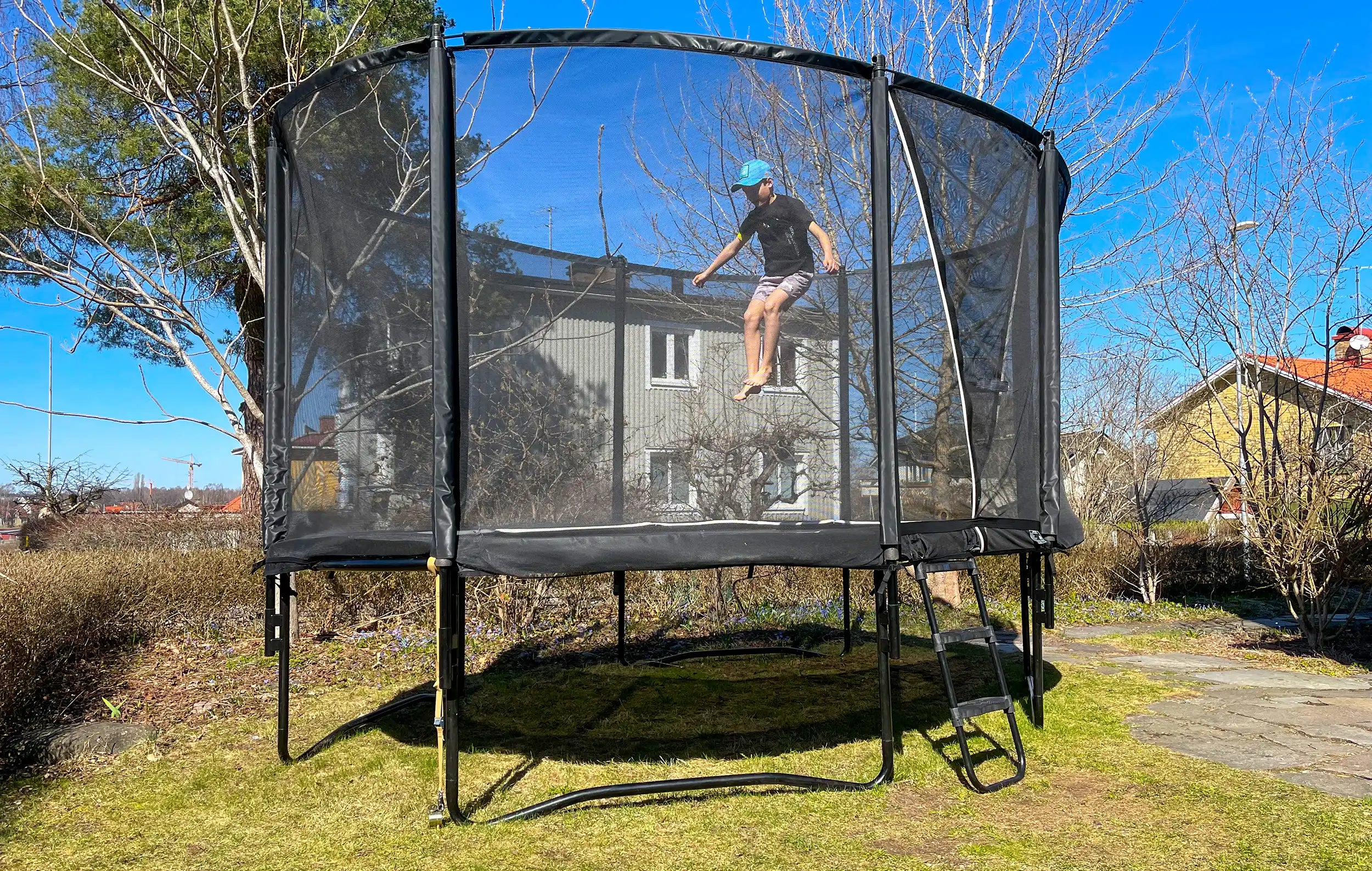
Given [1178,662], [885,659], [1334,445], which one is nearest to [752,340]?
[885,659]

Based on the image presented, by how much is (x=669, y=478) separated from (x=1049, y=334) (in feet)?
6.17

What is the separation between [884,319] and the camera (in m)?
3.16

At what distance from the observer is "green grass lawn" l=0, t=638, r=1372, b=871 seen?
8.91ft

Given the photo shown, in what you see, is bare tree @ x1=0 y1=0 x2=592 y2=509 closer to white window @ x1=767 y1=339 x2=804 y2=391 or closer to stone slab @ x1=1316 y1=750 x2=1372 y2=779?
white window @ x1=767 y1=339 x2=804 y2=391

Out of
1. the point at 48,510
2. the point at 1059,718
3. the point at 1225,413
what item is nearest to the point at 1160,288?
the point at 1225,413

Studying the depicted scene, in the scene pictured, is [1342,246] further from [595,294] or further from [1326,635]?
[595,294]

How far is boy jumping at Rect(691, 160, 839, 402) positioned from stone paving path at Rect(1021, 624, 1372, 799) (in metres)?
2.34

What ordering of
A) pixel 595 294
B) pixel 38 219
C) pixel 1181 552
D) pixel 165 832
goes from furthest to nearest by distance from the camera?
pixel 1181 552
pixel 38 219
pixel 595 294
pixel 165 832

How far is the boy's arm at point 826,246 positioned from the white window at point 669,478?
86 centimetres

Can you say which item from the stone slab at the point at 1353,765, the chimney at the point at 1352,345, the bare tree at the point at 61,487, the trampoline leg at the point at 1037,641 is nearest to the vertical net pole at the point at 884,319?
the trampoline leg at the point at 1037,641

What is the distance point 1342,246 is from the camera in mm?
6125

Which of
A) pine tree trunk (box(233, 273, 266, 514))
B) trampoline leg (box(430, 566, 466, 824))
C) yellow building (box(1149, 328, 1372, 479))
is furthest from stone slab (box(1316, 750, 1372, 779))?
pine tree trunk (box(233, 273, 266, 514))

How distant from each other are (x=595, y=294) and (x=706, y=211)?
47 centimetres

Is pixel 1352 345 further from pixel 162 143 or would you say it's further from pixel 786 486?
pixel 162 143
